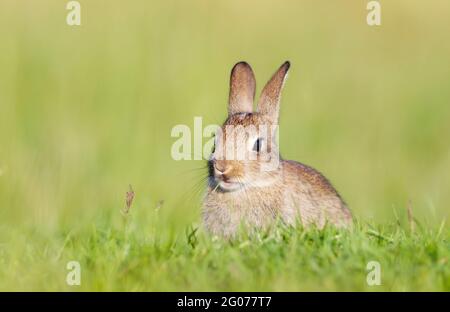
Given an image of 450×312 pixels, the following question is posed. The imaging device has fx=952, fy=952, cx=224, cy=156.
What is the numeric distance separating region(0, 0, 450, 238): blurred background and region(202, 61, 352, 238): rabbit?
1.67m

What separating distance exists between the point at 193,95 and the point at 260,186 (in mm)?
4764

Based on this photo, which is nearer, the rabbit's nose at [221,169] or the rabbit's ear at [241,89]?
the rabbit's nose at [221,169]

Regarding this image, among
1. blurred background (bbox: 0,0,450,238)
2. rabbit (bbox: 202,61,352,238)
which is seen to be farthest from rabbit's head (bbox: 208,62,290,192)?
blurred background (bbox: 0,0,450,238)

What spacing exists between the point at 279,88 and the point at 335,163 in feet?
12.3

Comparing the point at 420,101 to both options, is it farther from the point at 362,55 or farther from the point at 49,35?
the point at 49,35

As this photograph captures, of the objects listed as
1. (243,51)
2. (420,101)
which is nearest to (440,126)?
(420,101)

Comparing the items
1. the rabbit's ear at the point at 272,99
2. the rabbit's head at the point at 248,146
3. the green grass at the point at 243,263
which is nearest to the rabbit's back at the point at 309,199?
the rabbit's head at the point at 248,146

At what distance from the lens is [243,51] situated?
42.5ft

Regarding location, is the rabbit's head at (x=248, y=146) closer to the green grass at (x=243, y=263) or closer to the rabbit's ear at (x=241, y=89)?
the rabbit's ear at (x=241, y=89)

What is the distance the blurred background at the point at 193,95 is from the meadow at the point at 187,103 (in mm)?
22

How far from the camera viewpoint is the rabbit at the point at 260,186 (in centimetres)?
734

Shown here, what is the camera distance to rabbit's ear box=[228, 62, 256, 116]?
8.30 meters

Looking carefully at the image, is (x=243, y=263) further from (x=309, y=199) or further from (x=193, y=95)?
(x=193, y=95)

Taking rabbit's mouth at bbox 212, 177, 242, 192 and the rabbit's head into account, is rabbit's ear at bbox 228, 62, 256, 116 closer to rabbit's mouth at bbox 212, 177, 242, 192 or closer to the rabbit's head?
the rabbit's head
